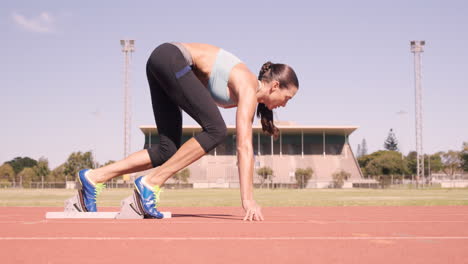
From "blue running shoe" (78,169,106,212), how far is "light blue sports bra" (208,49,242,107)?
4.53 ft

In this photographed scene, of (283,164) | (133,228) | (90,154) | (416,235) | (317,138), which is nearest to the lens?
(416,235)

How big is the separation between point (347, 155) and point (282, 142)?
9908 mm

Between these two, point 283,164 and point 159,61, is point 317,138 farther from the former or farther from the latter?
point 159,61

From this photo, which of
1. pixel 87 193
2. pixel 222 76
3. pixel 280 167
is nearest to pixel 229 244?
pixel 222 76

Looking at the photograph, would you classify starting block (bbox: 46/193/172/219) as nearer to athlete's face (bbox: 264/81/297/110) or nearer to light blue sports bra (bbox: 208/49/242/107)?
light blue sports bra (bbox: 208/49/242/107)

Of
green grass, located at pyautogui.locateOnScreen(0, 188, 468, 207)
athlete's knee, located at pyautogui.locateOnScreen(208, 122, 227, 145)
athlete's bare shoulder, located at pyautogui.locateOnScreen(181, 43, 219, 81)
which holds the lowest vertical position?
green grass, located at pyautogui.locateOnScreen(0, 188, 468, 207)

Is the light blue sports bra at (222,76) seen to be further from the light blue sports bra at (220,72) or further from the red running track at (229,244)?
the red running track at (229,244)

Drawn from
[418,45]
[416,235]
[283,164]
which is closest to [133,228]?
[416,235]

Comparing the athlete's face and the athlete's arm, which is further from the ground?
the athlete's face

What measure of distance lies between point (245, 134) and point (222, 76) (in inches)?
20.7

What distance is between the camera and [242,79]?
3754 mm

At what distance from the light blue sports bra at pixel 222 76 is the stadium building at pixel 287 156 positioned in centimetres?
5693

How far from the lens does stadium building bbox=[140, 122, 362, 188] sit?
65188 millimetres

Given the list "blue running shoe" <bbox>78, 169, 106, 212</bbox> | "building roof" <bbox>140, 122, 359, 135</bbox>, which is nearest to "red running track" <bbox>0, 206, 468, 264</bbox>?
"blue running shoe" <bbox>78, 169, 106, 212</bbox>
